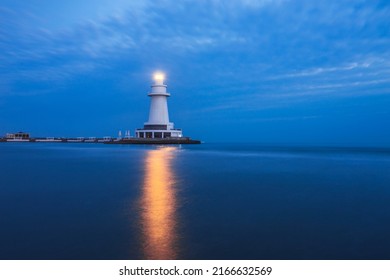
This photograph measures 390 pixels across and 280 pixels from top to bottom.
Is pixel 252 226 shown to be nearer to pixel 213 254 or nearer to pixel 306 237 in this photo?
pixel 306 237

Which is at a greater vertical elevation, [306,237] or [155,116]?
[155,116]

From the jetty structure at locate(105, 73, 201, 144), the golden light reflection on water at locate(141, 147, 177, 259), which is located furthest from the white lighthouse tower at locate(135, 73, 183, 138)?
the golden light reflection on water at locate(141, 147, 177, 259)

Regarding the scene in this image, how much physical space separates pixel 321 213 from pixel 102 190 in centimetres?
857

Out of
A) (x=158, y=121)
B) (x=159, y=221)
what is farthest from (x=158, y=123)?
(x=159, y=221)

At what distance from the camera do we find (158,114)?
6197 cm

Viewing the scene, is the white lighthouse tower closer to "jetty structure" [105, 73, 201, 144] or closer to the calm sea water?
"jetty structure" [105, 73, 201, 144]

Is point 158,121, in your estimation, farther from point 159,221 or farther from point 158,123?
point 159,221

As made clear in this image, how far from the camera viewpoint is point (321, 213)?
982 cm

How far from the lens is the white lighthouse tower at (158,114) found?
201 ft

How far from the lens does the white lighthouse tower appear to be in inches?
2410

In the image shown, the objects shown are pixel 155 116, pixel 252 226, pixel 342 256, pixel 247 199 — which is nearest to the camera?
pixel 342 256

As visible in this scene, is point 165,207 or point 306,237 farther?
point 165,207

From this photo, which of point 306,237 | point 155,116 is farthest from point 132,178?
point 155,116
